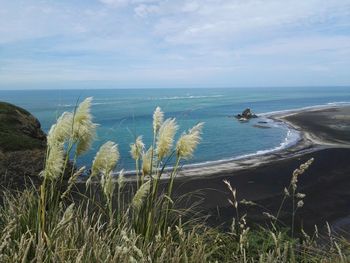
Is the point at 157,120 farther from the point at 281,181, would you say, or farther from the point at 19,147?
the point at 281,181

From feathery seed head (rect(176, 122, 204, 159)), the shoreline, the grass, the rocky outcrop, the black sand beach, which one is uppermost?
feathery seed head (rect(176, 122, 204, 159))

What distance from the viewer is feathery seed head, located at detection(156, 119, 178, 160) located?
14.7 ft

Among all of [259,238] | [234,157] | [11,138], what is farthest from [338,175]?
[259,238]

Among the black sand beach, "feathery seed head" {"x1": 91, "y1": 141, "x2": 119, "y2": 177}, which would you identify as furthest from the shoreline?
"feathery seed head" {"x1": 91, "y1": 141, "x2": 119, "y2": 177}

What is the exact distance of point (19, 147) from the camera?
18.0 meters

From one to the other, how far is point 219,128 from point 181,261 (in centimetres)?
5578

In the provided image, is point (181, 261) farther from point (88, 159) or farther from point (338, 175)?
point (88, 159)

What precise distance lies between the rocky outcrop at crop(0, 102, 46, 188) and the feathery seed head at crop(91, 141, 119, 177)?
10.4 m

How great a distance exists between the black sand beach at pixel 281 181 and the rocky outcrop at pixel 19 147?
6949 mm

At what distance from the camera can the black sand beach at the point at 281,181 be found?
19.2 m

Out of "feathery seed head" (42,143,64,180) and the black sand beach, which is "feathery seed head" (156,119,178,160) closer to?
"feathery seed head" (42,143,64,180)

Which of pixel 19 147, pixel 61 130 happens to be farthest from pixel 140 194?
pixel 19 147

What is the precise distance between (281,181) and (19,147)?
15066 millimetres

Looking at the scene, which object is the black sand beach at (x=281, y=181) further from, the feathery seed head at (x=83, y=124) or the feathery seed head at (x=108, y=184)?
the feathery seed head at (x=83, y=124)
